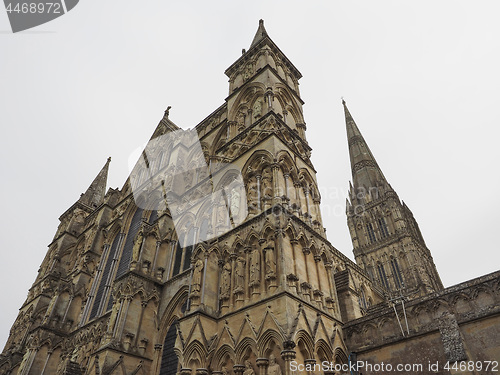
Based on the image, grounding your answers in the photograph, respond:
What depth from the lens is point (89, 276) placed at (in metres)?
20.4

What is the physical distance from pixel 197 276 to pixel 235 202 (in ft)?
10.8

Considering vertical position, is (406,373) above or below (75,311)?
below

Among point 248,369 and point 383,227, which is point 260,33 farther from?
point 383,227

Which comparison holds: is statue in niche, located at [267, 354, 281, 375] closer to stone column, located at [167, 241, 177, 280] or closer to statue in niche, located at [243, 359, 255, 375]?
A: statue in niche, located at [243, 359, 255, 375]

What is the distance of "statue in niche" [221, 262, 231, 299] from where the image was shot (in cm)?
1018

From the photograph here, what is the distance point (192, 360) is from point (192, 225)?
24.0 ft

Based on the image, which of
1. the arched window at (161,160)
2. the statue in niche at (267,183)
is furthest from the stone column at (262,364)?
the arched window at (161,160)

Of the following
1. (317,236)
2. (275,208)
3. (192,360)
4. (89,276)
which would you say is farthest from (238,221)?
(89,276)

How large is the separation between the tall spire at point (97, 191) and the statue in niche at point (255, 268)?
24.7 metres

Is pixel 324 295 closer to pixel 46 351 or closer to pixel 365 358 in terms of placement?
pixel 365 358

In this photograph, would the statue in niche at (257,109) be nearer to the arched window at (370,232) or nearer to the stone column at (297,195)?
the stone column at (297,195)

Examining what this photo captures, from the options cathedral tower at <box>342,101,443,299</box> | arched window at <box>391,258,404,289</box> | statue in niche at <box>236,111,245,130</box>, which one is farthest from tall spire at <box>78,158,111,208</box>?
arched window at <box>391,258,404,289</box>

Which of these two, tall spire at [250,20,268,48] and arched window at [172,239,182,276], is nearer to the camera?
arched window at [172,239,182,276]

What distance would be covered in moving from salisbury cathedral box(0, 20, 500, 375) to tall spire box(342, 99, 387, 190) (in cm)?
2931
